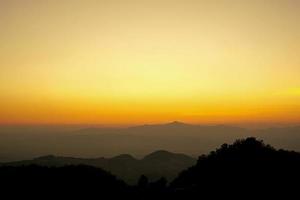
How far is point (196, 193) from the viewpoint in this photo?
45.6m

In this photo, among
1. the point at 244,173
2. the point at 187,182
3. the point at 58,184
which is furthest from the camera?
the point at 187,182

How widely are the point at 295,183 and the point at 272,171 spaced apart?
5.35m

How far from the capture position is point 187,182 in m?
64.3

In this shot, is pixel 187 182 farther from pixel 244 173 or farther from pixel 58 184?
pixel 58 184

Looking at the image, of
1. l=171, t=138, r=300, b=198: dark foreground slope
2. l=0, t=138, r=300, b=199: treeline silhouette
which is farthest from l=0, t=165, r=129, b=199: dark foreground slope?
l=171, t=138, r=300, b=198: dark foreground slope

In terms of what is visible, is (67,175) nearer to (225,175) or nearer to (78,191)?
(78,191)

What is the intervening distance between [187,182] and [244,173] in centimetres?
1147

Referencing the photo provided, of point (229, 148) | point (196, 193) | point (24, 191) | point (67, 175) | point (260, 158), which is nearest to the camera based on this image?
point (196, 193)

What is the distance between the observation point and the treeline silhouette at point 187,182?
156ft

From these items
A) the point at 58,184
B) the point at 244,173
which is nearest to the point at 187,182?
the point at 244,173

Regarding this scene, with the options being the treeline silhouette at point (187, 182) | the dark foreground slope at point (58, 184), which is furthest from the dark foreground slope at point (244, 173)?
the dark foreground slope at point (58, 184)

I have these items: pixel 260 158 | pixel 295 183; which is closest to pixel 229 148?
pixel 260 158

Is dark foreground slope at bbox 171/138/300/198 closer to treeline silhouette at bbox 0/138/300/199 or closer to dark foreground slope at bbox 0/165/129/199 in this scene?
treeline silhouette at bbox 0/138/300/199

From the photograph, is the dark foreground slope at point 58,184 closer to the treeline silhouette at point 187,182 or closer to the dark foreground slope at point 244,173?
the treeline silhouette at point 187,182
